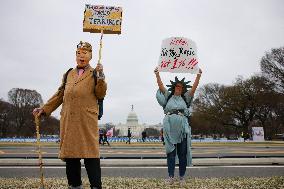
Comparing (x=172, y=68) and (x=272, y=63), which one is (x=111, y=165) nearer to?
(x=172, y=68)

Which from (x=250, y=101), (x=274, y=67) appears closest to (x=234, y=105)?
(x=250, y=101)

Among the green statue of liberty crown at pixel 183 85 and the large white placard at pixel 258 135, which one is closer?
the green statue of liberty crown at pixel 183 85

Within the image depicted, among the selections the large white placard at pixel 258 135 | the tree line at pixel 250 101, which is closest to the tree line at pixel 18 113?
the tree line at pixel 250 101

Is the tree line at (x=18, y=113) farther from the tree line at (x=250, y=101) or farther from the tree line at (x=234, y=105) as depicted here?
the tree line at (x=250, y=101)

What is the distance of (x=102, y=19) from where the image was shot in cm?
511

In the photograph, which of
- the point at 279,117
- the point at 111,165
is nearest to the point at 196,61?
the point at 111,165

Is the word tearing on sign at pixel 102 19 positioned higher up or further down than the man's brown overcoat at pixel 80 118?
higher up

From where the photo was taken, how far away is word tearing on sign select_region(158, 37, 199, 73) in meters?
6.92

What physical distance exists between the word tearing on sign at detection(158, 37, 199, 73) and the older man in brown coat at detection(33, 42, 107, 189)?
2.71 m

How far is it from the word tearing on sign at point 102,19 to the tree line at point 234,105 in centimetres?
4568

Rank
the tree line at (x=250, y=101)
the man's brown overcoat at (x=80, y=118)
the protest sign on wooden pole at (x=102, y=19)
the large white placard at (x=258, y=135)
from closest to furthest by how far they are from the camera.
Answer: the man's brown overcoat at (x=80, y=118), the protest sign on wooden pole at (x=102, y=19), the large white placard at (x=258, y=135), the tree line at (x=250, y=101)

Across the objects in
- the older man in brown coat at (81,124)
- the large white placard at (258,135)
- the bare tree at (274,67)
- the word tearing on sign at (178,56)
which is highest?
the bare tree at (274,67)

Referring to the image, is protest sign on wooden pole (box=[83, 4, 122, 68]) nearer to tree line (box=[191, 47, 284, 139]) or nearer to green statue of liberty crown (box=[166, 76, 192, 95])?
green statue of liberty crown (box=[166, 76, 192, 95])

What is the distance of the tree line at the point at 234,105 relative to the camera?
48.9 m
